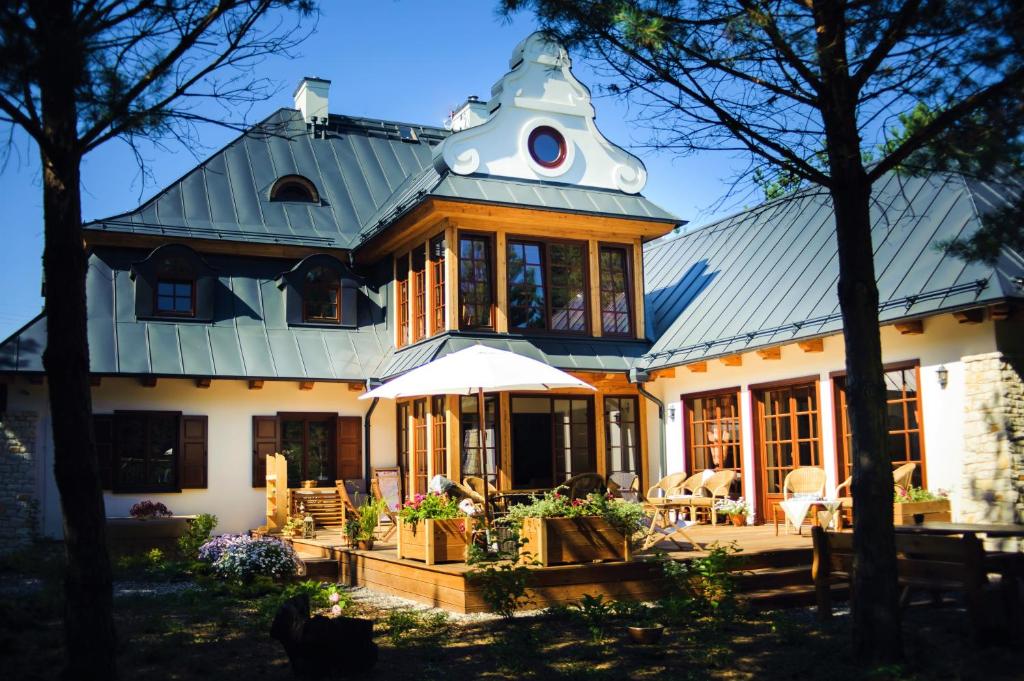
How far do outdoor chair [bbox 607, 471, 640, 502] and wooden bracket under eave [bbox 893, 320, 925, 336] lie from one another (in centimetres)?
451

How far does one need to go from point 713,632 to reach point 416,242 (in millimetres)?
8965

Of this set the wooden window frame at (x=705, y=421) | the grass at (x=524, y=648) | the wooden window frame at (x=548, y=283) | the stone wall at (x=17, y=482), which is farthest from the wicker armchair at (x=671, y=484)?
the stone wall at (x=17, y=482)

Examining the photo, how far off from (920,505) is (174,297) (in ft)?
35.8

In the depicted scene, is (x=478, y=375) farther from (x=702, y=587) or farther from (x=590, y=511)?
(x=702, y=587)

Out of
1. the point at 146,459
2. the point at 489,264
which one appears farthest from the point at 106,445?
the point at 489,264

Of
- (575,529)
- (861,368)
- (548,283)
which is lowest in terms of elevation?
(575,529)

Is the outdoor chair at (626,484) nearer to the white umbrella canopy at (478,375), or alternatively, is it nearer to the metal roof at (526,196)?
the metal roof at (526,196)

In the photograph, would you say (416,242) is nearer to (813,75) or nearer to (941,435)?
(941,435)

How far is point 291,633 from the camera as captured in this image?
237 inches

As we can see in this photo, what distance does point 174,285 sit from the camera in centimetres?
1521

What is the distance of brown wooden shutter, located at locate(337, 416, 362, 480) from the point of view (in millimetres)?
15352

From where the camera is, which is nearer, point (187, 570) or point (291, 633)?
point (291, 633)

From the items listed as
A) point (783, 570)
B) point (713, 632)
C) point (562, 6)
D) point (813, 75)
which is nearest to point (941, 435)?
point (783, 570)

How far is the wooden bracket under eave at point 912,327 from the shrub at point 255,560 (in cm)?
688
